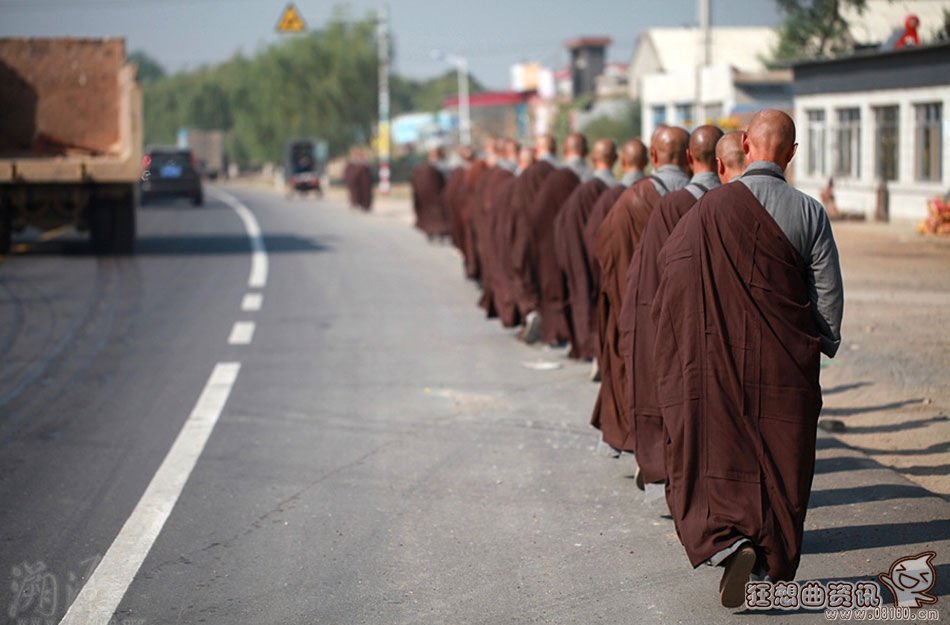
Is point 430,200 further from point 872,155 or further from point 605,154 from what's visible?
point 605,154

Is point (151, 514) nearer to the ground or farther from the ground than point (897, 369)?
nearer to the ground

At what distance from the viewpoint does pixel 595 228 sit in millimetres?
9453

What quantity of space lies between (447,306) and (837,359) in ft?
18.1

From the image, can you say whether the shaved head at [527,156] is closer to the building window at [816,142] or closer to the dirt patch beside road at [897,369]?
the dirt patch beside road at [897,369]

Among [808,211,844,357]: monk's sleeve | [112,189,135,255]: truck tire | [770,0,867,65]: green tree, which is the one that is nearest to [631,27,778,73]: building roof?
[770,0,867,65]: green tree

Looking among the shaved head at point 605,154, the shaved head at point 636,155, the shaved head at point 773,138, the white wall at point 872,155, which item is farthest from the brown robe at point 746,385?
the white wall at point 872,155

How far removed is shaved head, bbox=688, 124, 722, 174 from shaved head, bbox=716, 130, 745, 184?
0.71m

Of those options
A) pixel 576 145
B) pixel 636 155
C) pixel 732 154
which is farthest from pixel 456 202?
pixel 732 154

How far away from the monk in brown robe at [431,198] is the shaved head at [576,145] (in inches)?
553

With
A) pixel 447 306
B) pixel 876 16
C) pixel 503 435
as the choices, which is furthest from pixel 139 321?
pixel 876 16

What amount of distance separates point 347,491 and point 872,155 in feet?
79.8

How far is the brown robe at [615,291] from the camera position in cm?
719

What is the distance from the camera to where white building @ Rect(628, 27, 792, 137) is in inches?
1368

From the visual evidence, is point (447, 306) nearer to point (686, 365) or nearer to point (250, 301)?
point (250, 301)
